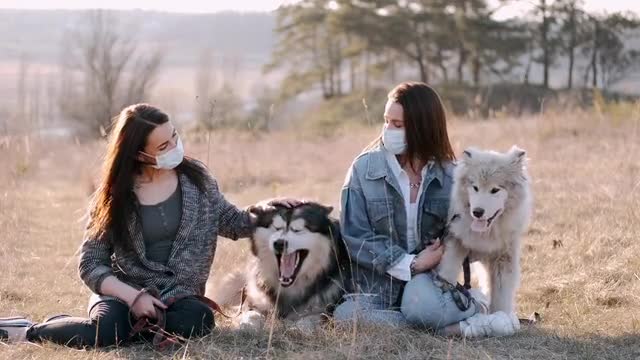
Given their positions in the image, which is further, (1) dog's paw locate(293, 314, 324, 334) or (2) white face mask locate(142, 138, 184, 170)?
(2) white face mask locate(142, 138, 184, 170)

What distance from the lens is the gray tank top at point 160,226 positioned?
Result: 14.4 feet

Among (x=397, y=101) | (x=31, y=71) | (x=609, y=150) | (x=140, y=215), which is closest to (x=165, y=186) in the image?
(x=140, y=215)

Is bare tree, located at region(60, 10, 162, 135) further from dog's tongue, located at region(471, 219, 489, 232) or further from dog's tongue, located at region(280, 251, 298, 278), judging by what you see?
dog's tongue, located at region(471, 219, 489, 232)

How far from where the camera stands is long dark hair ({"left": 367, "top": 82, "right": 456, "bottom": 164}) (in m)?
4.41

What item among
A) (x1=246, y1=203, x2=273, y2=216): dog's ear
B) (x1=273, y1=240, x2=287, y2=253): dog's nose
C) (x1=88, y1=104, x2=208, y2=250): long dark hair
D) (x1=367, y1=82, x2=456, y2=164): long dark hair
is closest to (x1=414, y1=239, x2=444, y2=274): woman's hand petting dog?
(x1=367, y1=82, x2=456, y2=164): long dark hair

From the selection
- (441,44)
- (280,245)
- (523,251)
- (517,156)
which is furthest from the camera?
(441,44)

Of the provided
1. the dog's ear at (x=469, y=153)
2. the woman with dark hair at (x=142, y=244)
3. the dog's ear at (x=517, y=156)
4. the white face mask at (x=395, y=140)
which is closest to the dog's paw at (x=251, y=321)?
the woman with dark hair at (x=142, y=244)

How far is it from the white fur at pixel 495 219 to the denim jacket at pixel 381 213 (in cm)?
19

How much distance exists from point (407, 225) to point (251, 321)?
38.9 inches

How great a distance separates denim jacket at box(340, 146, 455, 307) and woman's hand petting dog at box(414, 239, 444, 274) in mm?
102

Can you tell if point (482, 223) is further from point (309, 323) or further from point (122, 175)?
point (122, 175)

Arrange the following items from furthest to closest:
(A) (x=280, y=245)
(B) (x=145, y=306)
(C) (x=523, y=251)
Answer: (C) (x=523, y=251)
(A) (x=280, y=245)
(B) (x=145, y=306)

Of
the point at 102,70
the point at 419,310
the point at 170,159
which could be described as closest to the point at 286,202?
the point at 170,159

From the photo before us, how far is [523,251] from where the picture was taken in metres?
Answer: 6.41
